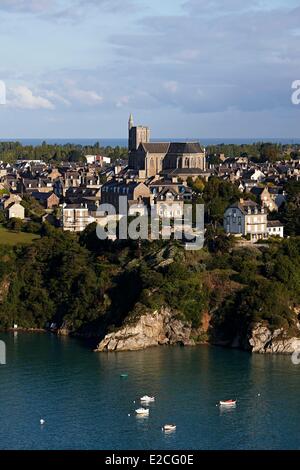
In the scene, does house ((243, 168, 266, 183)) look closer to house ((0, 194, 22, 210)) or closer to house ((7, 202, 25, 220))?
house ((0, 194, 22, 210))

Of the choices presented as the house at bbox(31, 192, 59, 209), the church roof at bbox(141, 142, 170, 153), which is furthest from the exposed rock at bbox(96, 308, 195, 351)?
the church roof at bbox(141, 142, 170, 153)

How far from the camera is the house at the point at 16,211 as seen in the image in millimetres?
33062

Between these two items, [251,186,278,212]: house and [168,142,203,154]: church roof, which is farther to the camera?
[168,142,203,154]: church roof

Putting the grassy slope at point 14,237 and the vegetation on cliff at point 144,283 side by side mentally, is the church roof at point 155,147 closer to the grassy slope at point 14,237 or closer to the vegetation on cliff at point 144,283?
the grassy slope at point 14,237

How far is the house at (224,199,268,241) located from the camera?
2878cm

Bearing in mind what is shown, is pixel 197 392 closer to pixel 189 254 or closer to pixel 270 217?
pixel 189 254

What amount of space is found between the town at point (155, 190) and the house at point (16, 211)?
0.03 m

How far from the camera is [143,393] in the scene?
65.8 ft

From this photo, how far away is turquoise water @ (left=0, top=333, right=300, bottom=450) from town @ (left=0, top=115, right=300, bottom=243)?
637 centimetres

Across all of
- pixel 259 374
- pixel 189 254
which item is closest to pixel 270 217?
pixel 189 254

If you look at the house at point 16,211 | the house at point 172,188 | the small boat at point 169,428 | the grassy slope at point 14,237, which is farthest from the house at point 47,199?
the small boat at point 169,428
